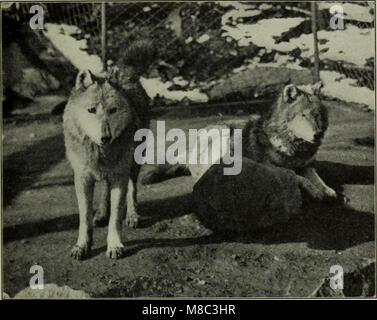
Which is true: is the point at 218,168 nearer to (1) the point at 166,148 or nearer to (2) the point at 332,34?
(1) the point at 166,148

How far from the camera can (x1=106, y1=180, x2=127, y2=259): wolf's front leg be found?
4707 millimetres

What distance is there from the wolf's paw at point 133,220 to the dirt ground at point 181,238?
0.06 m

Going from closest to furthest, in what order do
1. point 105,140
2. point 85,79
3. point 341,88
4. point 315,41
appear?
point 105,140 → point 85,79 → point 315,41 → point 341,88

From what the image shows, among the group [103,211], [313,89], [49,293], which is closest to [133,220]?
[103,211]

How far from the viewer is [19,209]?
195 inches

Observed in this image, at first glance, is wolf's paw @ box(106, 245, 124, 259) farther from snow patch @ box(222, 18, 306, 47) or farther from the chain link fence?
snow patch @ box(222, 18, 306, 47)

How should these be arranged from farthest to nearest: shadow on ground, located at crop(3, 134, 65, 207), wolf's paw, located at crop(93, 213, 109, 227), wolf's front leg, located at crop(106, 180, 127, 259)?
shadow on ground, located at crop(3, 134, 65, 207)
wolf's paw, located at crop(93, 213, 109, 227)
wolf's front leg, located at crop(106, 180, 127, 259)

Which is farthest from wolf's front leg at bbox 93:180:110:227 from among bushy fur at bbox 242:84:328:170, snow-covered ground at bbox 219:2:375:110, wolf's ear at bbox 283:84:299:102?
wolf's ear at bbox 283:84:299:102

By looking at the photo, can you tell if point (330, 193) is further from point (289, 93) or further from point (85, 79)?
point (85, 79)

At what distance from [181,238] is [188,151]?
77cm

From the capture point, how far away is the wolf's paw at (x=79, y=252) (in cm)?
474

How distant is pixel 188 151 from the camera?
503cm

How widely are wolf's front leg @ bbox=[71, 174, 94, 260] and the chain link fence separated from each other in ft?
3.34
